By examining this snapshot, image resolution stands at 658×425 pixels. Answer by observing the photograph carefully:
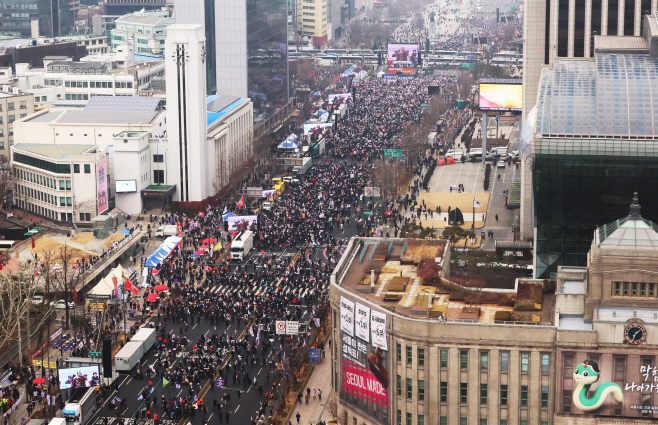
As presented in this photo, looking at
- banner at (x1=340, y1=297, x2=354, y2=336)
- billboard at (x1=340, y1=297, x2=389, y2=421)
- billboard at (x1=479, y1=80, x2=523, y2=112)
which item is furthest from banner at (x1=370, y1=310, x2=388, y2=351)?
billboard at (x1=479, y1=80, x2=523, y2=112)

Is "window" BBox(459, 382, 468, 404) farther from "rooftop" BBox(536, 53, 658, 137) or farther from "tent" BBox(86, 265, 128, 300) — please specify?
"tent" BBox(86, 265, 128, 300)

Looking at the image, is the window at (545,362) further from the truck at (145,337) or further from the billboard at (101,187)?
the billboard at (101,187)

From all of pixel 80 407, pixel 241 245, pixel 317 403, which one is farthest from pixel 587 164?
pixel 241 245

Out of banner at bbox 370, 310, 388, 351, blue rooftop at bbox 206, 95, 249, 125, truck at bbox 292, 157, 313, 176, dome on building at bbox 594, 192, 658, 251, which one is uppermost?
dome on building at bbox 594, 192, 658, 251

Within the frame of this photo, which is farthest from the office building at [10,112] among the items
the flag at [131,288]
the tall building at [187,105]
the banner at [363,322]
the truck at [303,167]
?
the banner at [363,322]

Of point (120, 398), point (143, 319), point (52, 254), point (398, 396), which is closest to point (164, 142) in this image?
point (52, 254)

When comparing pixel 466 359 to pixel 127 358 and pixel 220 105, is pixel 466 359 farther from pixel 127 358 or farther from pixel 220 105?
pixel 220 105

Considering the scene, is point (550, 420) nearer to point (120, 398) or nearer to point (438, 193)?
point (120, 398)
